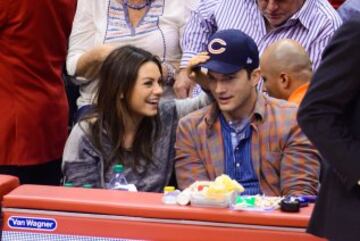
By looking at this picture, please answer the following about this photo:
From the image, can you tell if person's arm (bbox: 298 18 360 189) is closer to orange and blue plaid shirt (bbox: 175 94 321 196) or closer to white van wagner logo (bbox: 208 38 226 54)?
orange and blue plaid shirt (bbox: 175 94 321 196)

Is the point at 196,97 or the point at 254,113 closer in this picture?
the point at 254,113

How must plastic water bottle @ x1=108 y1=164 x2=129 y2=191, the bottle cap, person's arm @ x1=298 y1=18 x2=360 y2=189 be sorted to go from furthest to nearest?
plastic water bottle @ x1=108 y1=164 x2=129 y2=191, the bottle cap, person's arm @ x1=298 y1=18 x2=360 y2=189

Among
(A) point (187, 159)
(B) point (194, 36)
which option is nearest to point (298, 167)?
(A) point (187, 159)

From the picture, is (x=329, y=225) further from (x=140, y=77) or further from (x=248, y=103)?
(x=140, y=77)

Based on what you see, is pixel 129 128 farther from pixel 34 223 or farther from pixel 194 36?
pixel 34 223

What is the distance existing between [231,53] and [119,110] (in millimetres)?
548

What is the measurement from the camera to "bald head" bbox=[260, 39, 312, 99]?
352 cm

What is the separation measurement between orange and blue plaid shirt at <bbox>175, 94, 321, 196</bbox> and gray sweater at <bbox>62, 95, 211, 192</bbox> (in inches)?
2.9

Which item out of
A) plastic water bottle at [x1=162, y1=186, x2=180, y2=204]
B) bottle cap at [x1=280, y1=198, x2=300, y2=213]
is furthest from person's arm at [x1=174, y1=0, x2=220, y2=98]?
bottle cap at [x1=280, y1=198, x2=300, y2=213]

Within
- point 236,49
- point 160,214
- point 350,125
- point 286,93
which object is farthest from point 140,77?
point 350,125

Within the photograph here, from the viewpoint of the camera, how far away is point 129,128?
10.8 ft

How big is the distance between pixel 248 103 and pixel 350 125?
1326 mm

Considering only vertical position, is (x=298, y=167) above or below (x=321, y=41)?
below

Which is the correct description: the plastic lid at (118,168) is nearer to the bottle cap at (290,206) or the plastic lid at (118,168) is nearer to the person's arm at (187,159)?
the person's arm at (187,159)
